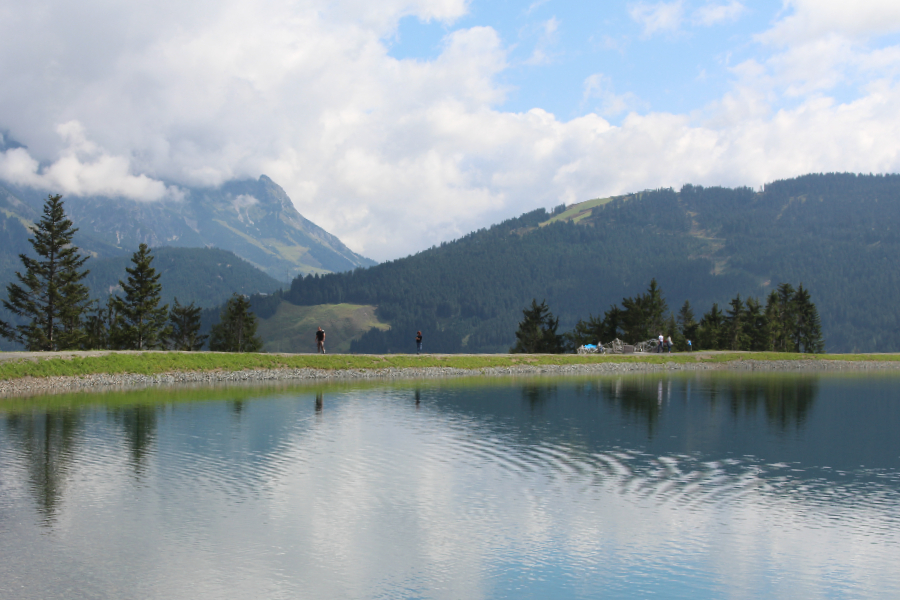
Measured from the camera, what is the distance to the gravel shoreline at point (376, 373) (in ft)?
213

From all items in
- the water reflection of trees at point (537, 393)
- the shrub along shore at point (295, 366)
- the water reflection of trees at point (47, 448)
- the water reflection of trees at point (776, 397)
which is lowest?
the water reflection of trees at point (776, 397)

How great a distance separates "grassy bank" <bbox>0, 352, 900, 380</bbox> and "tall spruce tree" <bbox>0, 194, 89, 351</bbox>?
73.1 feet

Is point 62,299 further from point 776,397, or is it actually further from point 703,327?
point 703,327

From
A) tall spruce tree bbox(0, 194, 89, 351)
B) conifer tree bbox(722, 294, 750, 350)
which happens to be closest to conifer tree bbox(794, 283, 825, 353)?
conifer tree bbox(722, 294, 750, 350)

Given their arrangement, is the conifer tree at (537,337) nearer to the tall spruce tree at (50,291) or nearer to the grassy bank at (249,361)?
the grassy bank at (249,361)

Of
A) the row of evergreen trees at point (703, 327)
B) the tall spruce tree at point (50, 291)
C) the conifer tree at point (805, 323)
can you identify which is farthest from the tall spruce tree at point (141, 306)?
the conifer tree at point (805, 323)

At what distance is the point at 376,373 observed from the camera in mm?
86812

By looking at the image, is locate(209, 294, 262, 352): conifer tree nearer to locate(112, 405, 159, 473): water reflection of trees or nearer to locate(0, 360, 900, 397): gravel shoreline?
locate(0, 360, 900, 397): gravel shoreline

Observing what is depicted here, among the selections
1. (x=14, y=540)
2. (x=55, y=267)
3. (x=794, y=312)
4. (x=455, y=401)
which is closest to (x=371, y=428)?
(x=455, y=401)

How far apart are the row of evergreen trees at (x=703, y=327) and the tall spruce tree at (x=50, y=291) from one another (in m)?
83.3

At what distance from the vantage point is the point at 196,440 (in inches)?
1474

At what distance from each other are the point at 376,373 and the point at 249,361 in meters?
14.8

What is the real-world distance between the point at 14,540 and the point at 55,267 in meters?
84.4

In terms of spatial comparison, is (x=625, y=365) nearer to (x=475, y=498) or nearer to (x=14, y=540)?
(x=475, y=498)
